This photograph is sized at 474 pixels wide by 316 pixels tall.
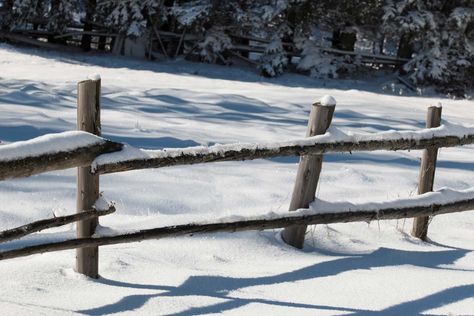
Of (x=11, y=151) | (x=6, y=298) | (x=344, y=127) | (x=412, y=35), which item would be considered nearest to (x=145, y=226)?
(x=6, y=298)

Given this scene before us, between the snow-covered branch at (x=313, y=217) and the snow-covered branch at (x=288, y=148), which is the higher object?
the snow-covered branch at (x=288, y=148)

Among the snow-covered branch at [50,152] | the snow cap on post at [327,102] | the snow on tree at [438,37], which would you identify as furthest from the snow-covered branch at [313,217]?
the snow on tree at [438,37]

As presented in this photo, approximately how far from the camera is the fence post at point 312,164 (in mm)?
4969

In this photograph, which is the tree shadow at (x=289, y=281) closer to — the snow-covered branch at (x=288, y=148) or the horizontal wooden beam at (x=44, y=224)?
the horizontal wooden beam at (x=44, y=224)

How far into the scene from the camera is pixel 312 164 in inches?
204

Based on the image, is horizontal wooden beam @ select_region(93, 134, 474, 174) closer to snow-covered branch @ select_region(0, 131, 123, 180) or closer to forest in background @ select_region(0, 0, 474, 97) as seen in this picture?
snow-covered branch @ select_region(0, 131, 123, 180)

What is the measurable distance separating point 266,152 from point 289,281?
0.84 meters

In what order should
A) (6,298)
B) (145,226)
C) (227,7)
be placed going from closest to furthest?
(6,298) < (145,226) < (227,7)

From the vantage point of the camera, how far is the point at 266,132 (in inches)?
387

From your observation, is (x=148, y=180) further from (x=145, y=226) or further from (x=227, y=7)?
(x=227, y=7)

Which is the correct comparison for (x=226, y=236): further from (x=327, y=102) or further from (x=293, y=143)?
(x=327, y=102)

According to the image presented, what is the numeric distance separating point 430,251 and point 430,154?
2.59 ft

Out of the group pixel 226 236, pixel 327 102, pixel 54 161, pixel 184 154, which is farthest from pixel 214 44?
pixel 54 161

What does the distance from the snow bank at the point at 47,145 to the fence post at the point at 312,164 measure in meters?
1.65
